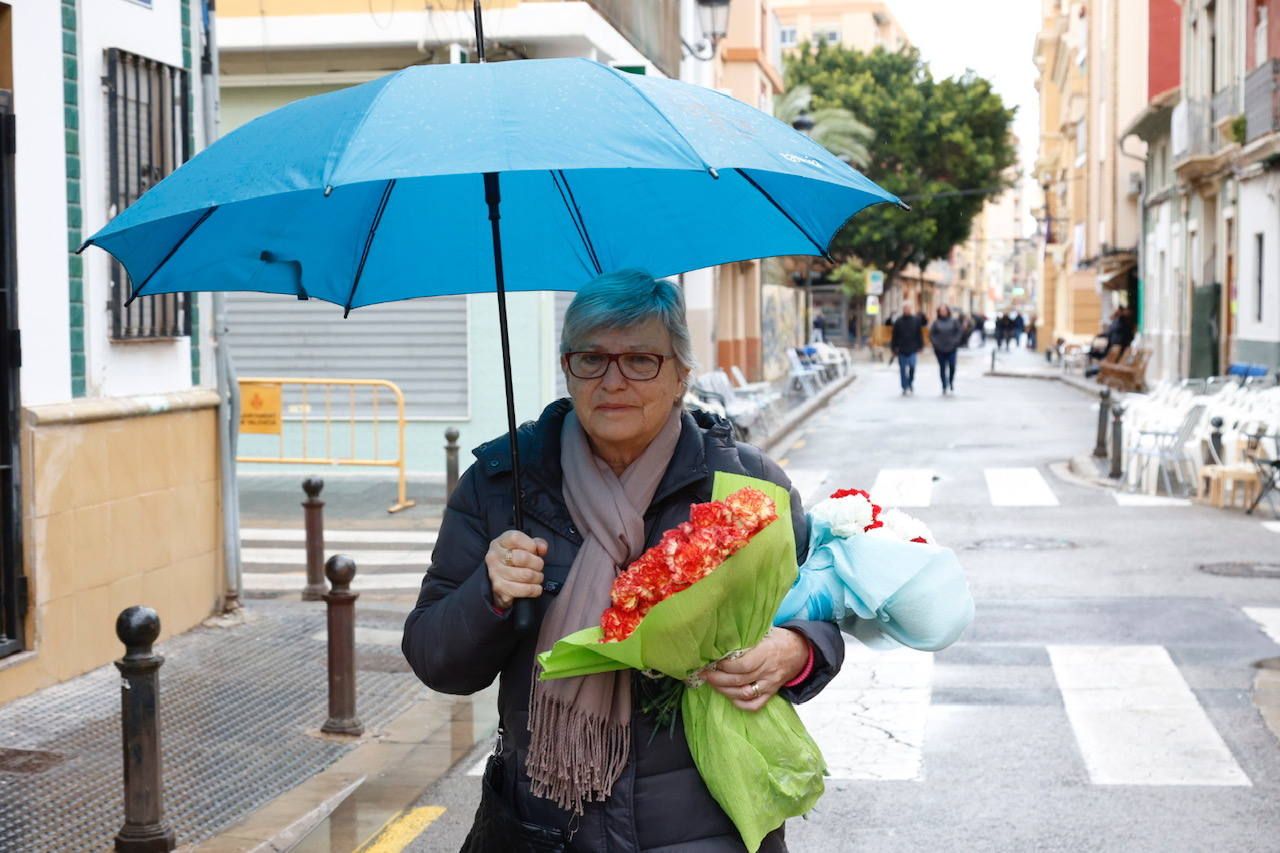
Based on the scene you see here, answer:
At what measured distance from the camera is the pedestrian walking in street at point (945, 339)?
32844 mm

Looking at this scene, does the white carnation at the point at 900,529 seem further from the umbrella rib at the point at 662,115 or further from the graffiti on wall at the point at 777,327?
the graffiti on wall at the point at 777,327

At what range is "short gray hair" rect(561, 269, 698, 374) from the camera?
→ 301 centimetres

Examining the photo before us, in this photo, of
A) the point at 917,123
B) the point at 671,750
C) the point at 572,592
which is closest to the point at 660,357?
the point at 572,592

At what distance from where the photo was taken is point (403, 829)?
231 inches

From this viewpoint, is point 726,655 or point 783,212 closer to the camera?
point 726,655

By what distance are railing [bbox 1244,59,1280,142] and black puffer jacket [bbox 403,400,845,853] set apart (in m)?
22.5

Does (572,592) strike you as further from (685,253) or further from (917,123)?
(917,123)

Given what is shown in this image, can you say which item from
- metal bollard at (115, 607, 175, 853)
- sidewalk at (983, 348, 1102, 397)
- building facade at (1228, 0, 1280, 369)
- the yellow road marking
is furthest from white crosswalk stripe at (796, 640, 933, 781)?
sidewalk at (983, 348, 1102, 397)

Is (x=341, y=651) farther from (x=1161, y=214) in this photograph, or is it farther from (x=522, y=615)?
(x=1161, y=214)

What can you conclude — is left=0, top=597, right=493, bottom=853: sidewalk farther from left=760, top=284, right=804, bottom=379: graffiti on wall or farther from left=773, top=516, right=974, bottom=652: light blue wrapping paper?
left=760, top=284, right=804, bottom=379: graffiti on wall

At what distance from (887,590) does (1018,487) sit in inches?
562

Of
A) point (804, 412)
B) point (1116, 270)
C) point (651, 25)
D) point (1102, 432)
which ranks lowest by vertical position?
point (804, 412)

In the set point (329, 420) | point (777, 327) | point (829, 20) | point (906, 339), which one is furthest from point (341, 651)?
point (829, 20)

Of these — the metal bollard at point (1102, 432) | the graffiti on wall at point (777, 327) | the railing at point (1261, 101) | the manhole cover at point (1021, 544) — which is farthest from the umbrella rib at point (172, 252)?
the graffiti on wall at point (777, 327)
